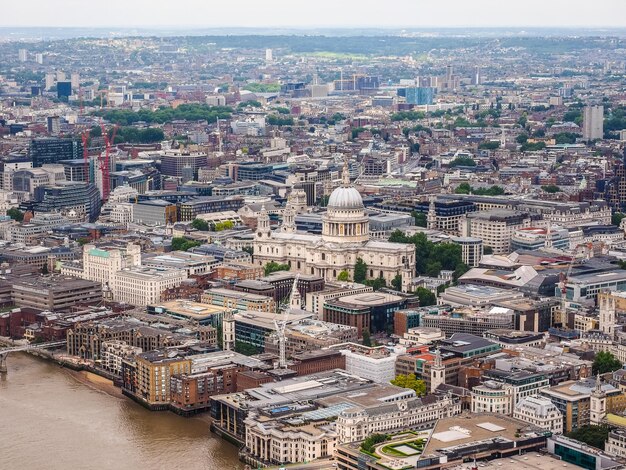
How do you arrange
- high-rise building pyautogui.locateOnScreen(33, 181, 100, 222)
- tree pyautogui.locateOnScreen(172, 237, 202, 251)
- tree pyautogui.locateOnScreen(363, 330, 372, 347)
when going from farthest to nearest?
high-rise building pyautogui.locateOnScreen(33, 181, 100, 222) < tree pyautogui.locateOnScreen(172, 237, 202, 251) < tree pyautogui.locateOnScreen(363, 330, 372, 347)

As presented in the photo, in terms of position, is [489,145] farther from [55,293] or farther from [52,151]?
[55,293]

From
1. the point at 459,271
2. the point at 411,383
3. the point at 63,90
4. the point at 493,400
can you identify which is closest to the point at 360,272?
the point at 459,271

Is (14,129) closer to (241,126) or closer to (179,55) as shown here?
(241,126)

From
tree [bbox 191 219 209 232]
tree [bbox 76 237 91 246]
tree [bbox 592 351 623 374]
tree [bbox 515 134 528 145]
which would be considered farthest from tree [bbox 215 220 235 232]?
tree [bbox 515 134 528 145]

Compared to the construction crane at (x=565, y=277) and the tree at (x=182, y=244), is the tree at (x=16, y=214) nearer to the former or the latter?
the tree at (x=182, y=244)

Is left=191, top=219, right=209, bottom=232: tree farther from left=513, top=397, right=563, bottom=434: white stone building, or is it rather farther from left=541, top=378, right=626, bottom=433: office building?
left=513, top=397, right=563, bottom=434: white stone building

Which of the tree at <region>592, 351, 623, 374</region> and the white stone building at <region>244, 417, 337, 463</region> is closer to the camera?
the white stone building at <region>244, 417, 337, 463</region>
